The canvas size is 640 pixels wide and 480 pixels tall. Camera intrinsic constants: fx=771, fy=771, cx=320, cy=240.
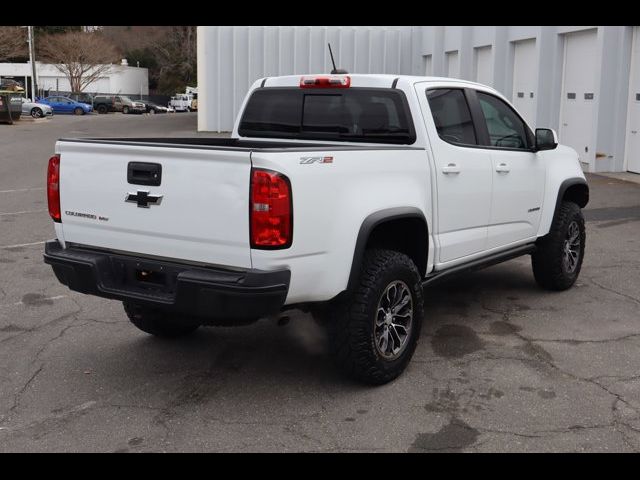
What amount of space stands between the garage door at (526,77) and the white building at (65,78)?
6478 cm

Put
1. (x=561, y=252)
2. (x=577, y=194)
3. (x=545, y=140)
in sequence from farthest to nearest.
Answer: (x=577, y=194)
(x=561, y=252)
(x=545, y=140)

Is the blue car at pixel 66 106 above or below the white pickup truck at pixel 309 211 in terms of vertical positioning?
above

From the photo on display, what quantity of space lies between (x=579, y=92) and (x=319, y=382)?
14.5 metres

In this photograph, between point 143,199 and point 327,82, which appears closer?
point 143,199

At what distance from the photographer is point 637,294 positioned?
6988 millimetres

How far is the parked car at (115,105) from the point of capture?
61.4m

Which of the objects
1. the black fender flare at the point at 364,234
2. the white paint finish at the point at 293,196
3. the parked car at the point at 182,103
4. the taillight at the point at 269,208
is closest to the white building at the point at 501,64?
the white paint finish at the point at 293,196

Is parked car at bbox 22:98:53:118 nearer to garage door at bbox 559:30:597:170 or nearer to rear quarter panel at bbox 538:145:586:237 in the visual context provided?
garage door at bbox 559:30:597:170

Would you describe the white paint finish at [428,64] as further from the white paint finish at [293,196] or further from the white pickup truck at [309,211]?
the white paint finish at [293,196]

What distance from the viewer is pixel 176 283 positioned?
414 cm

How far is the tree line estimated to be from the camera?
7275cm

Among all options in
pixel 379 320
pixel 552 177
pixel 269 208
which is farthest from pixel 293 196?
pixel 552 177

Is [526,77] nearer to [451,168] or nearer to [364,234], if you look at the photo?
[451,168]
